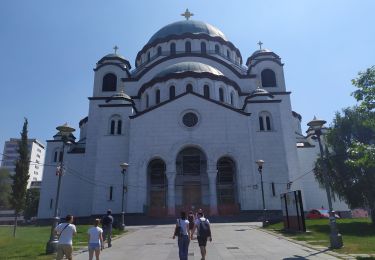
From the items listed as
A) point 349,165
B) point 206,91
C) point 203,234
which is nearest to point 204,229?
point 203,234

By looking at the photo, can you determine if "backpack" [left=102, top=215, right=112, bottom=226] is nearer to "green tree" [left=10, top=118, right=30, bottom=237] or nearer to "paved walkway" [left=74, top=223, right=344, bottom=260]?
"paved walkway" [left=74, top=223, right=344, bottom=260]

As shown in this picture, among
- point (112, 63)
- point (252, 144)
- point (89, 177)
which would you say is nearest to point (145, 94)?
point (112, 63)

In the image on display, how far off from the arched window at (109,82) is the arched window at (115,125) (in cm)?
880

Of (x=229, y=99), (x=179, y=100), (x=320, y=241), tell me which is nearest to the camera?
(x=320, y=241)

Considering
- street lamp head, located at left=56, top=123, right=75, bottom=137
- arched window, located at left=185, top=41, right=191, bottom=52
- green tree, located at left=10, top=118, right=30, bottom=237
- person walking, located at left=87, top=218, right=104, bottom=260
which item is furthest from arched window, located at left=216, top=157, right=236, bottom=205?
person walking, located at left=87, top=218, right=104, bottom=260

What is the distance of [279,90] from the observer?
41.6 meters

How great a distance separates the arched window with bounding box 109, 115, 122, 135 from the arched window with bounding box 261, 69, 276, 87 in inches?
784

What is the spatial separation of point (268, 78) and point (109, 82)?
21.9m

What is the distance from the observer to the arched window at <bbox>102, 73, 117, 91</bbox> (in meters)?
43.1

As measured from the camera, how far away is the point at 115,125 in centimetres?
3541

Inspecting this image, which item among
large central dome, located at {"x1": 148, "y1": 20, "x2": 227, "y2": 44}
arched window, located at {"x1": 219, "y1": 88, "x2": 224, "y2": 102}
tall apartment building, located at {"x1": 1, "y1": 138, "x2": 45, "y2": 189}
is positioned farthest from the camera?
tall apartment building, located at {"x1": 1, "y1": 138, "x2": 45, "y2": 189}

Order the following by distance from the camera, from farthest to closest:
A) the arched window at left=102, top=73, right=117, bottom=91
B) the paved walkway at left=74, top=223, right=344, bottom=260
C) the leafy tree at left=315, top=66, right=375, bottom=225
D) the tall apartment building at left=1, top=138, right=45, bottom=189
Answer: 1. the tall apartment building at left=1, top=138, right=45, bottom=189
2. the arched window at left=102, top=73, right=117, bottom=91
3. the leafy tree at left=315, top=66, right=375, bottom=225
4. the paved walkway at left=74, top=223, right=344, bottom=260

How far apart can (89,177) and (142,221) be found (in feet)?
38.4

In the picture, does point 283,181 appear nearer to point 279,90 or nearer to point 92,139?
point 279,90
